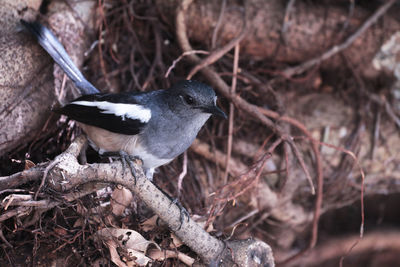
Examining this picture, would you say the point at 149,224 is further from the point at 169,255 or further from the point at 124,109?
the point at 124,109

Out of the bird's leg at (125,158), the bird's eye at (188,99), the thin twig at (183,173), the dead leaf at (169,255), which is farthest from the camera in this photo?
the thin twig at (183,173)

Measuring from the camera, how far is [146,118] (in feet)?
8.79

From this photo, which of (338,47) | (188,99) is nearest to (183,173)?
(188,99)

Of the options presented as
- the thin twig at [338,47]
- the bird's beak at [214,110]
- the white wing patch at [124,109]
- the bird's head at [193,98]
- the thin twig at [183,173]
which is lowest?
the thin twig at [338,47]

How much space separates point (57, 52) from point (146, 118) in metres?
0.85

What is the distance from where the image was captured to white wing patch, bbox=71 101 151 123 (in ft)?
8.71

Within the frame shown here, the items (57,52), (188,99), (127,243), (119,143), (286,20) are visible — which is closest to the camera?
(127,243)

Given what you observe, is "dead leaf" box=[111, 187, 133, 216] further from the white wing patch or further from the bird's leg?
the white wing patch

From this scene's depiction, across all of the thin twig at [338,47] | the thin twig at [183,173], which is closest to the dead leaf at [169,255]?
the thin twig at [183,173]

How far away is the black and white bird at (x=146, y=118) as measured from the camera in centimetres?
265

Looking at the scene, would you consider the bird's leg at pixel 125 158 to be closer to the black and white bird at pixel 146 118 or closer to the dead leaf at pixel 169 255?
the black and white bird at pixel 146 118

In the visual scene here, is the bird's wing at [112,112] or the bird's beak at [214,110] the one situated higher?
the bird's wing at [112,112]

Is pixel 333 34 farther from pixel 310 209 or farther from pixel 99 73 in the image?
pixel 99 73

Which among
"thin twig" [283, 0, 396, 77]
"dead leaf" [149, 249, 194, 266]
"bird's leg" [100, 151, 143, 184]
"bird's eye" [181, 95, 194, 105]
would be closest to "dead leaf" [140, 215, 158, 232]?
"dead leaf" [149, 249, 194, 266]
